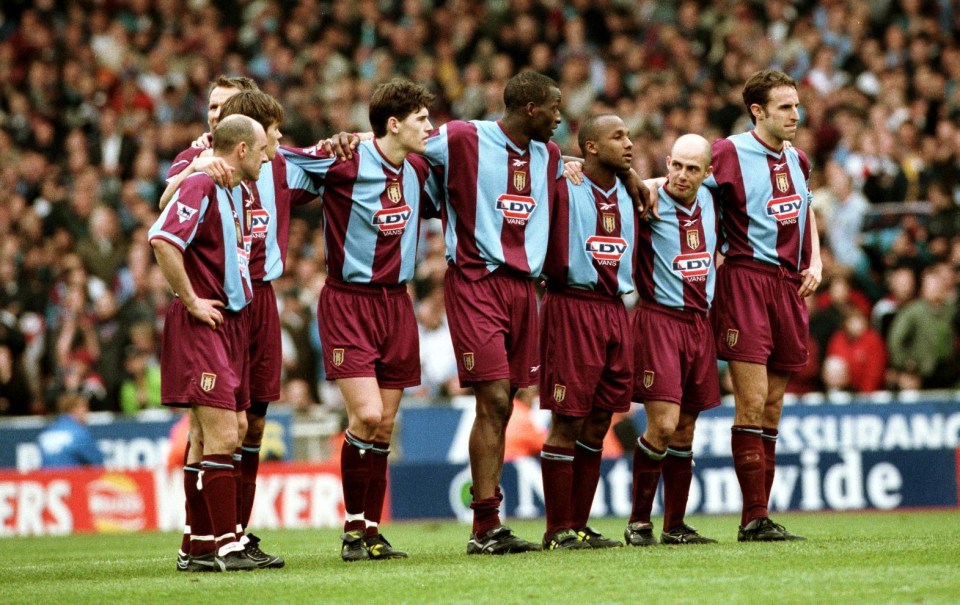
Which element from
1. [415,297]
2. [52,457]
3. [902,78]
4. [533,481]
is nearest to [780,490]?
[533,481]

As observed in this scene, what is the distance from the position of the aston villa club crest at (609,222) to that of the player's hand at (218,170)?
2.19 meters

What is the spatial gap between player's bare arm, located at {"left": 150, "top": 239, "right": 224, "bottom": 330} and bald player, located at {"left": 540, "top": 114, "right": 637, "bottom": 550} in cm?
210

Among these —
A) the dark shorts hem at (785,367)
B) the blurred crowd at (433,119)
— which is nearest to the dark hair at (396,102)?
the dark shorts hem at (785,367)

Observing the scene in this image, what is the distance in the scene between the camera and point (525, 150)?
8.79m

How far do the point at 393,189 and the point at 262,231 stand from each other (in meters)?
0.81

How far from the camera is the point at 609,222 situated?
883cm

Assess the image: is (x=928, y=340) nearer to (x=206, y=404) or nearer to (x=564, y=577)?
(x=564, y=577)

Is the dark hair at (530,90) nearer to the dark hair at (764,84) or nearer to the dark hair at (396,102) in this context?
the dark hair at (396,102)

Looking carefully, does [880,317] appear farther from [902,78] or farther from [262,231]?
[262,231]

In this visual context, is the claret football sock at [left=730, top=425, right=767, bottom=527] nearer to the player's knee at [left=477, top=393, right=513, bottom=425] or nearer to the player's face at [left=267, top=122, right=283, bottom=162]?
the player's knee at [left=477, top=393, right=513, bottom=425]

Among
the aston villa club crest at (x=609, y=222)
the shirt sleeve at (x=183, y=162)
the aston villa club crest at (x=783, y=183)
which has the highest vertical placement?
the shirt sleeve at (x=183, y=162)

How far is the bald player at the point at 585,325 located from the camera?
8750mm

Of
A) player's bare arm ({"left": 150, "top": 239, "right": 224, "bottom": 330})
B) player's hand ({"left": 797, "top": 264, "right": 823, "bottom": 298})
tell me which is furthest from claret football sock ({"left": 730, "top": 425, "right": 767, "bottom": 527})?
player's bare arm ({"left": 150, "top": 239, "right": 224, "bottom": 330})

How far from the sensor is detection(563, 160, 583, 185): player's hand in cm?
890
